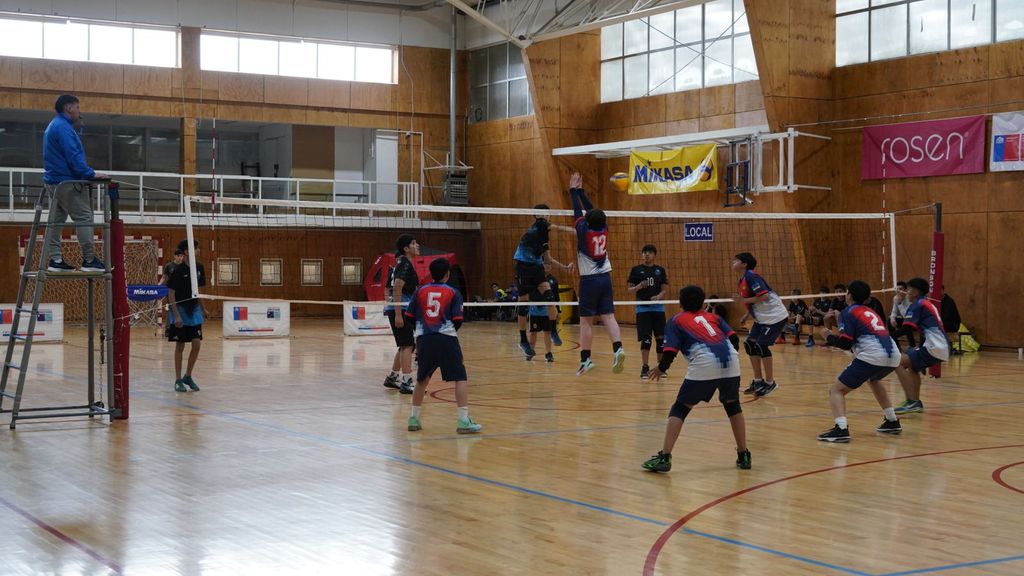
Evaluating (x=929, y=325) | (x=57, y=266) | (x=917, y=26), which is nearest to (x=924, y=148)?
(x=917, y=26)

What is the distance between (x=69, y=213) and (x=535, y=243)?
23.3ft

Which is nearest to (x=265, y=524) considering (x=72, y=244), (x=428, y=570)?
(x=428, y=570)

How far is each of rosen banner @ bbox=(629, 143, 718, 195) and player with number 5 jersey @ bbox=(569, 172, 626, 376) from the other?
12.5 metres

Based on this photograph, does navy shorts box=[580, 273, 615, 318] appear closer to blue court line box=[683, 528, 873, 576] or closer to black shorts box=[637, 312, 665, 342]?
black shorts box=[637, 312, 665, 342]

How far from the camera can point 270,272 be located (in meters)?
31.3

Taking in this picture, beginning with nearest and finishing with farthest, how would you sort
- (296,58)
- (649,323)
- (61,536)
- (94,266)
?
(61,536) → (94,266) → (649,323) → (296,58)

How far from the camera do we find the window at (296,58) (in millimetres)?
30234

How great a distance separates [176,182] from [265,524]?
1206 inches

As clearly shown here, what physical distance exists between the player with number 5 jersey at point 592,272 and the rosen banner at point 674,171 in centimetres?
1255

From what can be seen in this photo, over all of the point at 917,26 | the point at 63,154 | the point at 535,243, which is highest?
the point at 917,26

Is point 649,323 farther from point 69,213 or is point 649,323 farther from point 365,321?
point 365,321

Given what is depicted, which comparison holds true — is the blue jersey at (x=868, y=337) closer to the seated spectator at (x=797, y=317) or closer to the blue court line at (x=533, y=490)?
the blue court line at (x=533, y=490)

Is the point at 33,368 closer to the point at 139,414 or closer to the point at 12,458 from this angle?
the point at 139,414

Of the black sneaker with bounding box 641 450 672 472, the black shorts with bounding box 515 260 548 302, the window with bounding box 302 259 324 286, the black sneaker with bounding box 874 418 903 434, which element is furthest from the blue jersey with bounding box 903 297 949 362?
the window with bounding box 302 259 324 286
